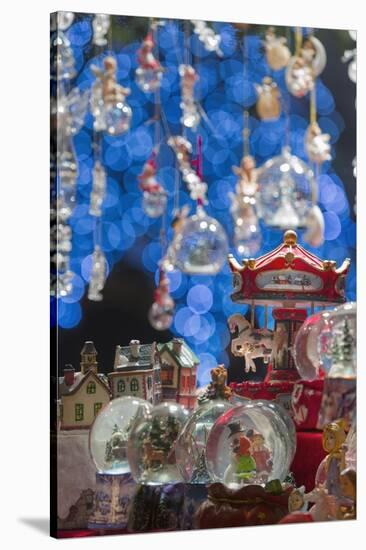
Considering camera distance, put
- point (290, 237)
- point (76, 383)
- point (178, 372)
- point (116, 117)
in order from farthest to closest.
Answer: point (290, 237)
point (178, 372)
point (116, 117)
point (76, 383)

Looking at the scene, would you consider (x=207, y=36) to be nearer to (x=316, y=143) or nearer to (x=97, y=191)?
(x=316, y=143)

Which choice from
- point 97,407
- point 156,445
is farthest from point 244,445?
point 97,407

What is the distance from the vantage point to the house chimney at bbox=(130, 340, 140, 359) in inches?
344

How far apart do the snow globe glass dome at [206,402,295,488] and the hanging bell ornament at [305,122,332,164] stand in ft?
5.18

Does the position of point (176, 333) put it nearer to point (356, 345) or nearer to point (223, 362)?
point (223, 362)

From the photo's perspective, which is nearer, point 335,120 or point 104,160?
point 104,160

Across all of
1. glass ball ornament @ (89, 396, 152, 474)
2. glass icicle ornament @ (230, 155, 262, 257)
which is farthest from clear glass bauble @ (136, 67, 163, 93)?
glass ball ornament @ (89, 396, 152, 474)

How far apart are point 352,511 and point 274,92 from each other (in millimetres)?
2618

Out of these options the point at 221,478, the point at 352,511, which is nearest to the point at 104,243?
the point at 221,478

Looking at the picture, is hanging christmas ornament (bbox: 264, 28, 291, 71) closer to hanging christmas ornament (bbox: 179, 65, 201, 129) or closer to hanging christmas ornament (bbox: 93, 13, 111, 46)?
hanging christmas ornament (bbox: 179, 65, 201, 129)

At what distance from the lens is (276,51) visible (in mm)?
9070

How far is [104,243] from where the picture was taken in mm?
8672

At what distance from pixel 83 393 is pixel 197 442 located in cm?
74

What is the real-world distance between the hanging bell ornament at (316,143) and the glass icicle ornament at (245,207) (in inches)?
15.6
